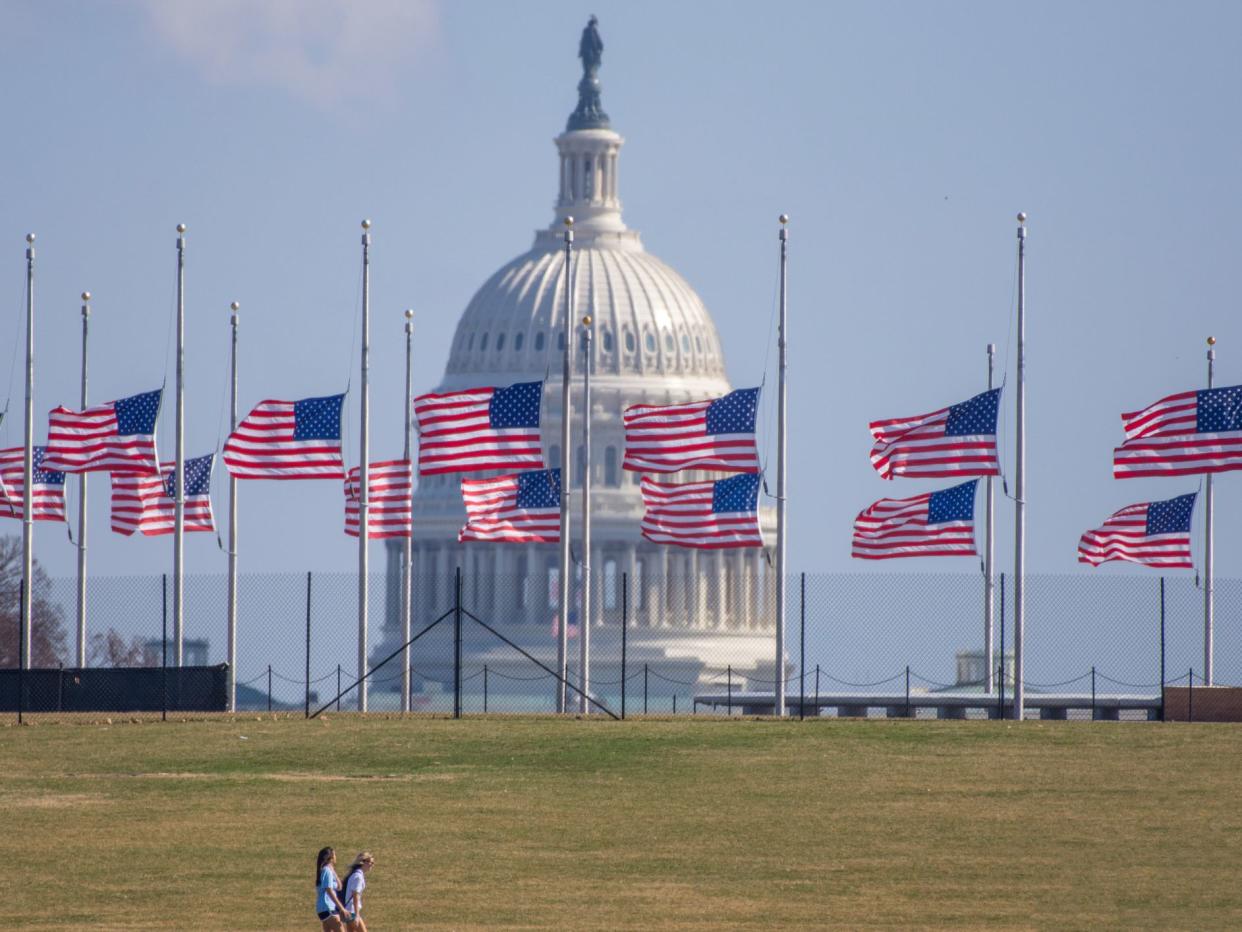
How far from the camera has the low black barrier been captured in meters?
60.2

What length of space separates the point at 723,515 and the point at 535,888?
28577 millimetres

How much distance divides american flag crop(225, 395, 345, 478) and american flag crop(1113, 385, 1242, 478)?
14919 millimetres

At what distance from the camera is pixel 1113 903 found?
1412 inches

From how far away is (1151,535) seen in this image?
226 ft

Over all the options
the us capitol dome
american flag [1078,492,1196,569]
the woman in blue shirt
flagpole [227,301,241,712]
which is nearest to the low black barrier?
flagpole [227,301,241,712]

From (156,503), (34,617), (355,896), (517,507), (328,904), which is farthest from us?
(34,617)

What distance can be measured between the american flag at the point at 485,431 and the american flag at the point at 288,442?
1.90 m

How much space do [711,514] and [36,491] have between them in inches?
583

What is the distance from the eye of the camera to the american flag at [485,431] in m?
63.0

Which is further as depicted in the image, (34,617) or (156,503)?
(34,617)

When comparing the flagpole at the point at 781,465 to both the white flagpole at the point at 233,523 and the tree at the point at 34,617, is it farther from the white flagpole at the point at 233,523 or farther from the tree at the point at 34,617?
the tree at the point at 34,617

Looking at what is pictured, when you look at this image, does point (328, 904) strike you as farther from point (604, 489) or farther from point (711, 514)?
point (604, 489)

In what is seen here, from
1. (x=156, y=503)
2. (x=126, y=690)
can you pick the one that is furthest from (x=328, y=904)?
(x=156, y=503)

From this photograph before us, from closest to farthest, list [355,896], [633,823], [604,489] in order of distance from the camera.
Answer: [355,896], [633,823], [604,489]
